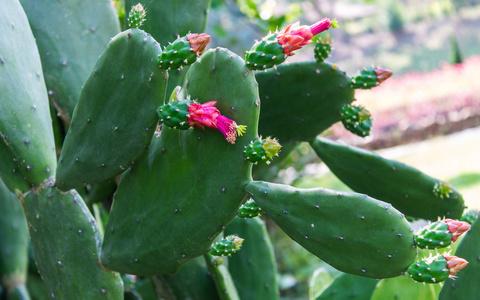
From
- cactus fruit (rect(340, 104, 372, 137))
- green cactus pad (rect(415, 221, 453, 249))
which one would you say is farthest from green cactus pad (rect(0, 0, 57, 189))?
green cactus pad (rect(415, 221, 453, 249))

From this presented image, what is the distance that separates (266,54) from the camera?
1.10 m

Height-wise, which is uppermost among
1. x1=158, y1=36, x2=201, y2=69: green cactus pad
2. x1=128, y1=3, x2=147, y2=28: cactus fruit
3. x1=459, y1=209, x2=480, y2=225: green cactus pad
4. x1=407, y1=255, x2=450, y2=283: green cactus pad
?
x1=128, y1=3, x2=147, y2=28: cactus fruit

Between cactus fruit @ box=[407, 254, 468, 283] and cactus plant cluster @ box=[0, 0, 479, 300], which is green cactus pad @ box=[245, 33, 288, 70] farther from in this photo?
cactus fruit @ box=[407, 254, 468, 283]

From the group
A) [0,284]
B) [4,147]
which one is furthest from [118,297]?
[0,284]

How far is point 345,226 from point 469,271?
0.41 metres

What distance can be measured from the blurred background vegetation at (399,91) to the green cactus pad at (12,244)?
1299mm

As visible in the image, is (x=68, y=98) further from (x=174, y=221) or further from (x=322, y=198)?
(x=322, y=198)

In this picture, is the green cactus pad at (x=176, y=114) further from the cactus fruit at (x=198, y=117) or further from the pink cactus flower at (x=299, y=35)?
the pink cactus flower at (x=299, y=35)

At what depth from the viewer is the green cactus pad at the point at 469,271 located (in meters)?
1.30

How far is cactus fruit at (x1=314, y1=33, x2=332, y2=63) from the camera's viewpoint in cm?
153

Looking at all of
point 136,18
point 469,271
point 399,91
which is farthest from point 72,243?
point 399,91

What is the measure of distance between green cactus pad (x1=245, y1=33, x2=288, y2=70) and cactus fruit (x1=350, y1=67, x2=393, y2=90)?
405mm

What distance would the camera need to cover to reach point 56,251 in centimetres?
142

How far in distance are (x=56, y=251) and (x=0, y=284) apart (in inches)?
51.4
